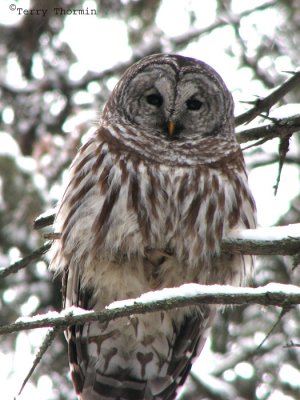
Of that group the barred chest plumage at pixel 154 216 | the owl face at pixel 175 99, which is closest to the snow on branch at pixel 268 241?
the barred chest plumage at pixel 154 216

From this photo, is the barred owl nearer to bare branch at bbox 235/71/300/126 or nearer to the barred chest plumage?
the barred chest plumage

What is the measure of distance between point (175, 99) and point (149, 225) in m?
1.33

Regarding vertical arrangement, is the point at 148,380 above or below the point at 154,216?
below

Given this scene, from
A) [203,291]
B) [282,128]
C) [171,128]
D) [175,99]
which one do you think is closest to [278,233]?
[203,291]

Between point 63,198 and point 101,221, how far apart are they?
49cm

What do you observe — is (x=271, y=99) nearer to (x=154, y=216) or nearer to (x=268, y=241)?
(x=154, y=216)

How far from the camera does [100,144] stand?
4.92 m

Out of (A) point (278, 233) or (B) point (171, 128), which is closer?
(A) point (278, 233)

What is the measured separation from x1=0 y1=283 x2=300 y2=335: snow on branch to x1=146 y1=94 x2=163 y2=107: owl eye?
270 cm

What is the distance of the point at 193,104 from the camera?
218 inches

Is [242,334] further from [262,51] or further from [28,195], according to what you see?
[262,51]

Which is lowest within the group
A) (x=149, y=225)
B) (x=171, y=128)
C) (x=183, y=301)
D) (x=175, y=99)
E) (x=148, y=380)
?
(x=148, y=380)

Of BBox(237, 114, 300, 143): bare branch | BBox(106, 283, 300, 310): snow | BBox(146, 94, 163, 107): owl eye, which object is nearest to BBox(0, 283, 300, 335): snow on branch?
BBox(106, 283, 300, 310): snow

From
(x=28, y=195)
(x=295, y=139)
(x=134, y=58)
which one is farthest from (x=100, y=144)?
(x=134, y=58)
